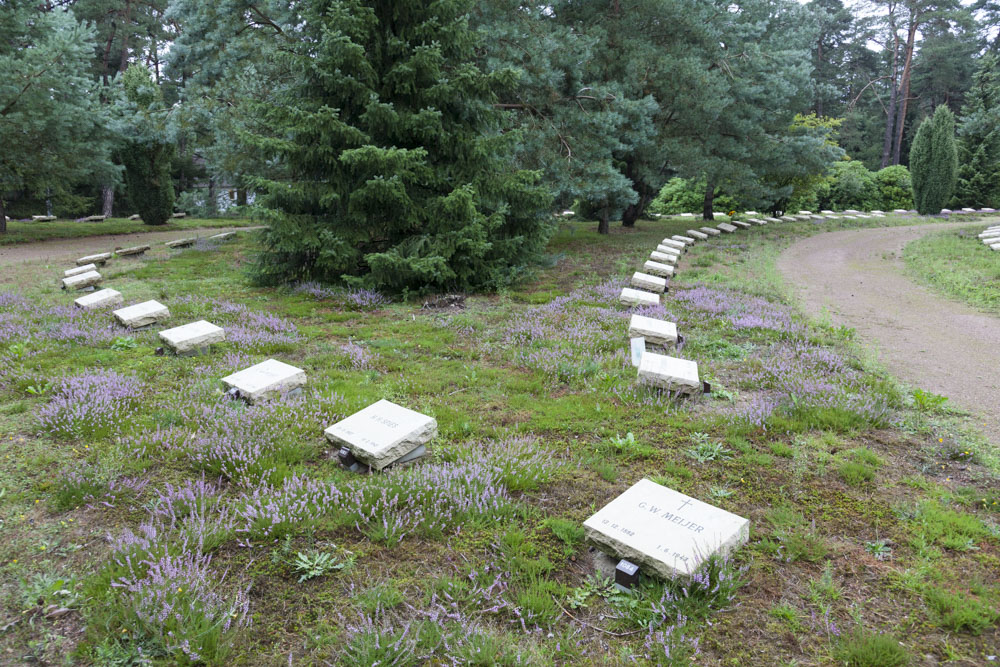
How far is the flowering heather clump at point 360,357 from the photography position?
6.41 m

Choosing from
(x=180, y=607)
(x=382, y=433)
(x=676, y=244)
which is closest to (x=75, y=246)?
(x=382, y=433)

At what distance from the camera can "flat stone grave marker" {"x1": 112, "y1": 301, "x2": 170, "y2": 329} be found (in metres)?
7.80

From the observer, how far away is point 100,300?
29.4 ft

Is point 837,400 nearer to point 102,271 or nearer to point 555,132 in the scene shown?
point 555,132

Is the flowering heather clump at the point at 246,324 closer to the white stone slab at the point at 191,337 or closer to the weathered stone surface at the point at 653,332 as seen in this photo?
the white stone slab at the point at 191,337

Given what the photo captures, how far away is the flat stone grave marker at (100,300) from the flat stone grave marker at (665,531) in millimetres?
9219

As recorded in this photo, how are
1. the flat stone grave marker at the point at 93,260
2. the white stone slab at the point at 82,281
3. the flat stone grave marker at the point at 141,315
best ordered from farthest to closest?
the flat stone grave marker at the point at 93,260 → the white stone slab at the point at 82,281 → the flat stone grave marker at the point at 141,315

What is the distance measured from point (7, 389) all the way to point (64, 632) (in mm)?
4191

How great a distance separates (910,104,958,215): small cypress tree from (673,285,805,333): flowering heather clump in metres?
26.3

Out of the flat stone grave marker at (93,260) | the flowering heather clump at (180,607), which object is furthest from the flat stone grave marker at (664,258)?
the flat stone grave marker at (93,260)

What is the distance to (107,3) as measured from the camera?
2969 centimetres

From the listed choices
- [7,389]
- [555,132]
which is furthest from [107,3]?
[7,389]

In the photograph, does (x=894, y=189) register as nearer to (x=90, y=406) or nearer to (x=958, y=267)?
(x=958, y=267)

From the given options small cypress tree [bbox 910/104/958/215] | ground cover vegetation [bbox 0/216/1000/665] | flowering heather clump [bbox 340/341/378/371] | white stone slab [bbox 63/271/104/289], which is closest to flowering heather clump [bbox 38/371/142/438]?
ground cover vegetation [bbox 0/216/1000/665]
